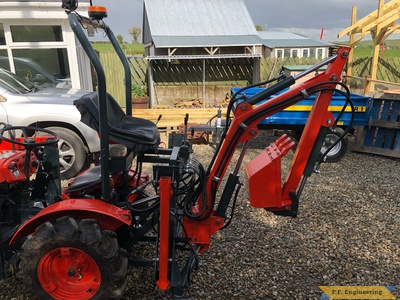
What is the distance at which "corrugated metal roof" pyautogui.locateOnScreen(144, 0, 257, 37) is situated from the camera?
Result: 15.1m

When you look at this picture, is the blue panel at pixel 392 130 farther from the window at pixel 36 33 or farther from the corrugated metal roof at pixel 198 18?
the corrugated metal roof at pixel 198 18

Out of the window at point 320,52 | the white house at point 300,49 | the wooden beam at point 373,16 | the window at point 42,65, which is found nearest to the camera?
the window at point 42,65

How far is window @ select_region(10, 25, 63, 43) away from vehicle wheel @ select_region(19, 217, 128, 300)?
312 inches

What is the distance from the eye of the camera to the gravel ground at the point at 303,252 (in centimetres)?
314

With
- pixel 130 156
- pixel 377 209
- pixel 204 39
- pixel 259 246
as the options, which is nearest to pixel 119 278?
pixel 130 156

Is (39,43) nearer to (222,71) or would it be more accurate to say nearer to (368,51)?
(222,71)

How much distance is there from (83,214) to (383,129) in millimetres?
6610

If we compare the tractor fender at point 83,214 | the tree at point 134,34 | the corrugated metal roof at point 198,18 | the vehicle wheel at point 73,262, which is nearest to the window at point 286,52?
the corrugated metal roof at point 198,18

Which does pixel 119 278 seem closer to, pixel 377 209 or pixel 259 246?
pixel 259 246

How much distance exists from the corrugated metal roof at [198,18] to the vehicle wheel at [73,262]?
43.5 ft

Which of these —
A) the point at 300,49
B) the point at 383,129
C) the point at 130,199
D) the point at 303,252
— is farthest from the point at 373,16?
the point at 130,199

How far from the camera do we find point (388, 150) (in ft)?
23.5

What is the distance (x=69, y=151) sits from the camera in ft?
18.4

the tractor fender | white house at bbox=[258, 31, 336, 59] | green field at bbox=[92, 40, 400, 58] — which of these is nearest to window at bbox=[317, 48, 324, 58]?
white house at bbox=[258, 31, 336, 59]
